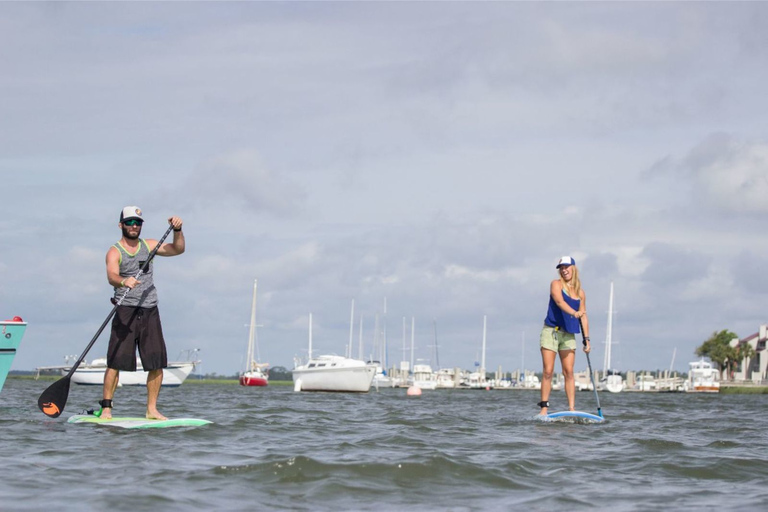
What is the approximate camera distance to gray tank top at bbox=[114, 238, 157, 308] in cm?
955

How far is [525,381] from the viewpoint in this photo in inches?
5167

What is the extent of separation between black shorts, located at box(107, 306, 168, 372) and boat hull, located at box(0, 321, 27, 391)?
219 cm

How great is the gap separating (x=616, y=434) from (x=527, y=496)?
170 inches

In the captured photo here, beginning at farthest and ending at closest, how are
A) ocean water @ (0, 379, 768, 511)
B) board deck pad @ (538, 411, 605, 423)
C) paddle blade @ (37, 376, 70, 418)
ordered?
board deck pad @ (538, 411, 605, 423) → paddle blade @ (37, 376, 70, 418) → ocean water @ (0, 379, 768, 511)

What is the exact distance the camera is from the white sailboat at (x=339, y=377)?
4844 centimetres

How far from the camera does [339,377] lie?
49.2 meters

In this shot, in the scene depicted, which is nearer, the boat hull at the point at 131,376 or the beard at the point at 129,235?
the beard at the point at 129,235

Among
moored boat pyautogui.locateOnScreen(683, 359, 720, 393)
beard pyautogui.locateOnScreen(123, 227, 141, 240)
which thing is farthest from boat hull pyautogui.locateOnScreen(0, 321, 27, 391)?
moored boat pyautogui.locateOnScreen(683, 359, 720, 393)

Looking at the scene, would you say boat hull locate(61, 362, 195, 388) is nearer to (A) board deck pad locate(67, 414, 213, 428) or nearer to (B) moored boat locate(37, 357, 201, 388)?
(B) moored boat locate(37, 357, 201, 388)

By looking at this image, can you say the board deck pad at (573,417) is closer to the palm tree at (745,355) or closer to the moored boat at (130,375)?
the moored boat at (130,375)

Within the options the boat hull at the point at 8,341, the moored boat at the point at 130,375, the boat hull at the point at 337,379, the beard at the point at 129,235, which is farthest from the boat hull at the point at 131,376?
the beard at the point at 129,235

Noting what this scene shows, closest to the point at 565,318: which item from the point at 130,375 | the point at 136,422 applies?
the point at 136,422

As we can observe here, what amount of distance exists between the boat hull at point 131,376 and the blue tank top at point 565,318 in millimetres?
50507

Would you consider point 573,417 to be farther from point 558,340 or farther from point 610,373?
point 610,373
